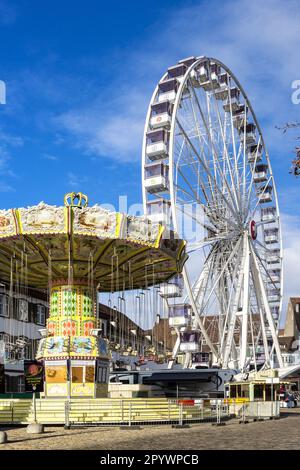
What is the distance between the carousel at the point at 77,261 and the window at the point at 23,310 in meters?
17.2

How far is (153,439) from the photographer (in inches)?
729

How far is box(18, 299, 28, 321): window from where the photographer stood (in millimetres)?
49969

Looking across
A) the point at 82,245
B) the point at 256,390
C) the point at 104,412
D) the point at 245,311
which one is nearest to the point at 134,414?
the point at 104,412

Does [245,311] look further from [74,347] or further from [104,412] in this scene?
[104,412]

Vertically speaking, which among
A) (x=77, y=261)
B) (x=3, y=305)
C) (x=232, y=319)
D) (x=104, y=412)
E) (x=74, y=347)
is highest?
(x=77, y=261)

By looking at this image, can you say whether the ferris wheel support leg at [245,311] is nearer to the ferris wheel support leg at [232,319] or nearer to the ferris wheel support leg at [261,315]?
the ferris wheel support leg at [232,319]

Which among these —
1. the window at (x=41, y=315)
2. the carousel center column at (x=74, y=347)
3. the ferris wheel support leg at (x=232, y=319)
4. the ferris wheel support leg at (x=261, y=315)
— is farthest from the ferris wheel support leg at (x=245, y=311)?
the window at (x=41, y=315)

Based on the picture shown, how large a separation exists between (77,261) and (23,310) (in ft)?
69.8

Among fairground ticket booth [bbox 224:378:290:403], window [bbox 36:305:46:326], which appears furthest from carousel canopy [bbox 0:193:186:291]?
window [bbox 36:305:46:326]

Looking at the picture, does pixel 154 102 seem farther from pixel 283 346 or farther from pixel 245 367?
pixel 283 346

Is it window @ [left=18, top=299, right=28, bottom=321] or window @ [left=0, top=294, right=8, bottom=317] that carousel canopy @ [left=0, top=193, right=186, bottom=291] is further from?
window @ [left=18, top=299, right=28, bottom=321]

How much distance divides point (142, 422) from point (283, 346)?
63.9m

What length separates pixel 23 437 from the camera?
1962cm
